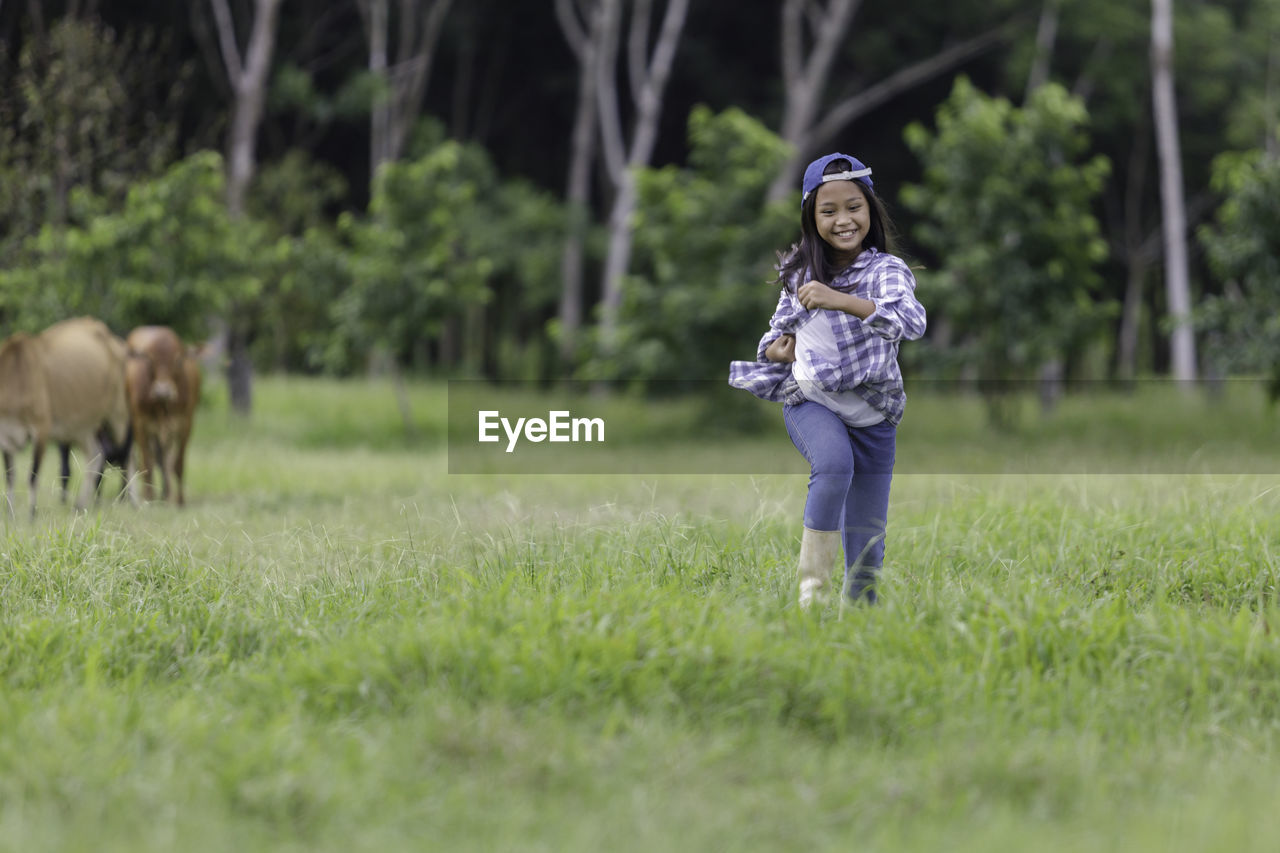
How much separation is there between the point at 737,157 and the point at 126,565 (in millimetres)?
15599

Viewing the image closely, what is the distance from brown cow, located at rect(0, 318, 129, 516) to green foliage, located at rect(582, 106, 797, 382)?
1047cm

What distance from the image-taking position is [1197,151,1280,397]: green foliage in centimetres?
1570

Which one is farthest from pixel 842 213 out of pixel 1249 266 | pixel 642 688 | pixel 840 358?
pixel 1249 266

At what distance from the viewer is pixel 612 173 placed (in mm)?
25031

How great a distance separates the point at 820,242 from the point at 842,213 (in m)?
0.17

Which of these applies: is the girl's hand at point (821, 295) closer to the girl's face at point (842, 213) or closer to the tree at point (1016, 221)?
the girl's face at point (842, 213)

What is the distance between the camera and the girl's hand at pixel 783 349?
5.09 meters

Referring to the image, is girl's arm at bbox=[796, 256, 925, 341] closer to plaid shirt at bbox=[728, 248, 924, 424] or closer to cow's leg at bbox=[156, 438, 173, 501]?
plaid shirt at bbox=[728, 248, 924, 424]

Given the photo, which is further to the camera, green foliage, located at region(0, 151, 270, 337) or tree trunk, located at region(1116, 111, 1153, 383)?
tree trunk, located at region(1116, 111, 1153, 383)

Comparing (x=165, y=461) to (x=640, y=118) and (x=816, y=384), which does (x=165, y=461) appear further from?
(x=640, y=118)

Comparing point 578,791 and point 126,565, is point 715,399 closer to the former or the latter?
point 126,565

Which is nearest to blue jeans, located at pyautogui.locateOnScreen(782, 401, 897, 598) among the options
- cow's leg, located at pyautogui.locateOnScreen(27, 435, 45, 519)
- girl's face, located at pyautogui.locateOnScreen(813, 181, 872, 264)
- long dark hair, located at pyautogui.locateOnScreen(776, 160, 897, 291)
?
long dark hair, located at pyautogui.locateOnScreen(776, 160, 897, 291)

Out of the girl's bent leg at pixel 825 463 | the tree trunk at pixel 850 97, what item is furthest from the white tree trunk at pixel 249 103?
the girl's bent leg at pixel 825 463

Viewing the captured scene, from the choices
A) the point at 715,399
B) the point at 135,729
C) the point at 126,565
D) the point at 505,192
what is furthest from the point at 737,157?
the point at 135,729
